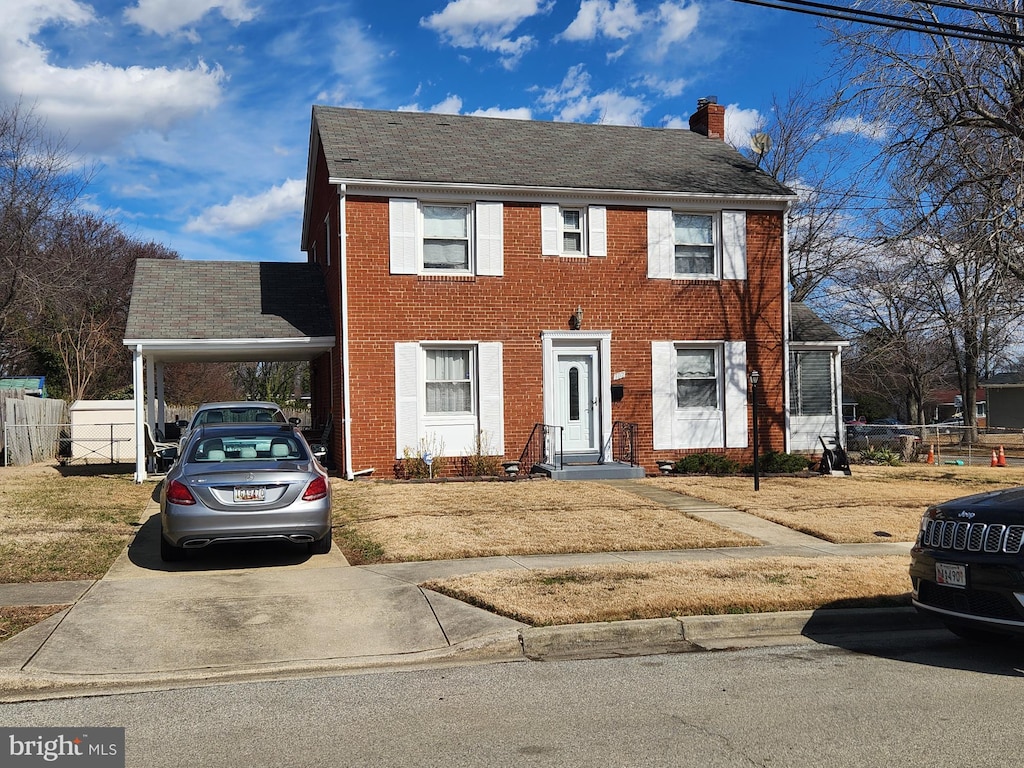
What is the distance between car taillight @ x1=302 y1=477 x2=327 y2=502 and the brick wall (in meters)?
7.55

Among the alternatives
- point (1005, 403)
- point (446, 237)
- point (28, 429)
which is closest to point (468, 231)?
point (446, 237)

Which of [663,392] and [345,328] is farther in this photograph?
[663,392]

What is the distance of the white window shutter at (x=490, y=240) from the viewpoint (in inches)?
703

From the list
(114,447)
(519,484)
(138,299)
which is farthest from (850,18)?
(114,447)

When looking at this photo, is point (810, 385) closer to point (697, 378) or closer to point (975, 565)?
point (697, 378)

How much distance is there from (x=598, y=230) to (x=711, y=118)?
671 centimetres

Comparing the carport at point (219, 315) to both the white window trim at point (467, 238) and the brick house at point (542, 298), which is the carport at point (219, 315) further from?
the white window trim at point (467, 238)

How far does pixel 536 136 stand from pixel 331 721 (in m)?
17.2

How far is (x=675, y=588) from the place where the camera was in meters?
8.23

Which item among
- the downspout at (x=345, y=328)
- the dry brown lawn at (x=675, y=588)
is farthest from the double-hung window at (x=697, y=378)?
the dry brown lawn at (x=675, y=588)

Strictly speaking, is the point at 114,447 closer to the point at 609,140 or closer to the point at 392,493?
the point at 392,493

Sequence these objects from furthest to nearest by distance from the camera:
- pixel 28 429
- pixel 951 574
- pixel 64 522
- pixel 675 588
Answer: pixel 28 429 < pixel 64 522 < pixel 675 588 < pixel 951 574

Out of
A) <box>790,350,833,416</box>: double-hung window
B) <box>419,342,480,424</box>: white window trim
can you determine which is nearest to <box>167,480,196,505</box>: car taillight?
<box>419,342,480,424</box>: white window trim

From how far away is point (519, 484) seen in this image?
1625cm
